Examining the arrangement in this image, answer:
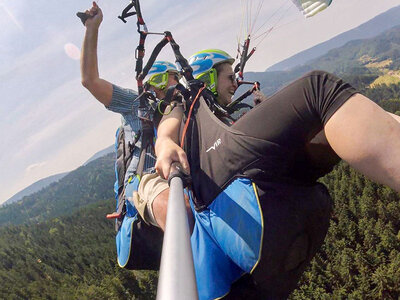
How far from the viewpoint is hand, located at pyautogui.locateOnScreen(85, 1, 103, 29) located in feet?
10.8

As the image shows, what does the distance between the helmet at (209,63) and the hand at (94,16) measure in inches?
48.6

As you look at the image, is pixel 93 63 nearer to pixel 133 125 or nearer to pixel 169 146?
pixel 133 125

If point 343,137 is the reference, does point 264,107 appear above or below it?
above

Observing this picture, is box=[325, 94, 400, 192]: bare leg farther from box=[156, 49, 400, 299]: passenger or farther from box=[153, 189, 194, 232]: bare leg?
box=[153, 189, 194, 232]: bare leg

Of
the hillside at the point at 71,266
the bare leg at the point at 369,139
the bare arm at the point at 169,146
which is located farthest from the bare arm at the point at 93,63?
the hillside at the point at 71,266

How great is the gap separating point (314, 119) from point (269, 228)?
1.83ft

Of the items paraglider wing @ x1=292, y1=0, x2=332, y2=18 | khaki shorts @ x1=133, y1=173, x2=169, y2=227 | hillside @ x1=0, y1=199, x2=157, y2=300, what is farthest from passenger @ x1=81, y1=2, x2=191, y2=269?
hillside @ x1=0, y1=199, x2=157, y2=300

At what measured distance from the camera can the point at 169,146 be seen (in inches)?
68.0

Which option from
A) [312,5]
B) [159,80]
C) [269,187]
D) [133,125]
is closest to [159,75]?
[159,80]

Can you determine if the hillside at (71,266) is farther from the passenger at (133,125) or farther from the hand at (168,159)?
the hand at (168,159)

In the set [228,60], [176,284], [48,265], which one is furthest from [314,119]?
[48,265]

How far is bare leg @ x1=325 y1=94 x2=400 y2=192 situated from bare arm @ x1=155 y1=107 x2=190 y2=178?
2.50 feet

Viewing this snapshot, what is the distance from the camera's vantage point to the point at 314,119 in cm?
138

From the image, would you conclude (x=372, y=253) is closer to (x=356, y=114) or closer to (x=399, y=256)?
(x=399, y=256)
